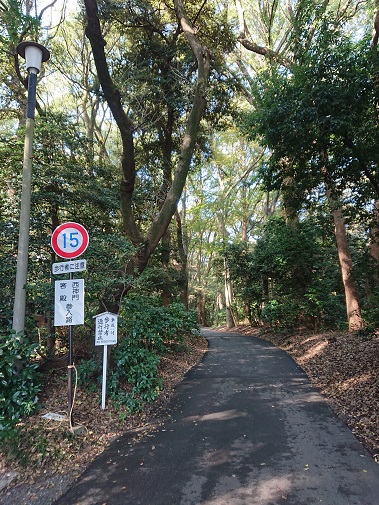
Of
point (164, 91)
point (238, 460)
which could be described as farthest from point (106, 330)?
point (164, 91)

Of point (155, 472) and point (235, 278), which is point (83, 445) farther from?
point (235, 278)

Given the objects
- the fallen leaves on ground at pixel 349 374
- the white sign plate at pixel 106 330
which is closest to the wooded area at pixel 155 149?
the white sign plate at pixel 106 330

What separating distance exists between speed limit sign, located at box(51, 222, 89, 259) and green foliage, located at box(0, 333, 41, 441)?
4.13 feet

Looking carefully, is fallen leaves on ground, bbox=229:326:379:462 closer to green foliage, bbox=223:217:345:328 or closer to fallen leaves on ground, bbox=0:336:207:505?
green foliage, bbox=223:217:345:328

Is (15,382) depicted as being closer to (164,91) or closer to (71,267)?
(71,267)

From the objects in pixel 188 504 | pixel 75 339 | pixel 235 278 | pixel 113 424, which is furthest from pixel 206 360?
pixel 235 278

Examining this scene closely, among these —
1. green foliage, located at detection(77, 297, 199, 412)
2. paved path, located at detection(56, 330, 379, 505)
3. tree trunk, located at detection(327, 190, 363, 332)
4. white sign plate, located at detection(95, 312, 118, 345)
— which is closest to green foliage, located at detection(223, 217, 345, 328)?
tree trunk, located at detection(327, 190, 363, 332)

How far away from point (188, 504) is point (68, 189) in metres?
5.64

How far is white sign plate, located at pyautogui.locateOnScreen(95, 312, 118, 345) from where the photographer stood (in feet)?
16.7

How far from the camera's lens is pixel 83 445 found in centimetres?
392

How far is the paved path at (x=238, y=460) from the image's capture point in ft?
9.52

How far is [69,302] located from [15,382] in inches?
47.5

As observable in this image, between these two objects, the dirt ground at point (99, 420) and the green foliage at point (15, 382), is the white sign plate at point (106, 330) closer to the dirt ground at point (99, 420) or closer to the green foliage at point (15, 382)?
the dirt ground at point (99, 420)

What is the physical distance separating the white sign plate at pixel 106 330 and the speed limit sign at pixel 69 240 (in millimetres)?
1224
